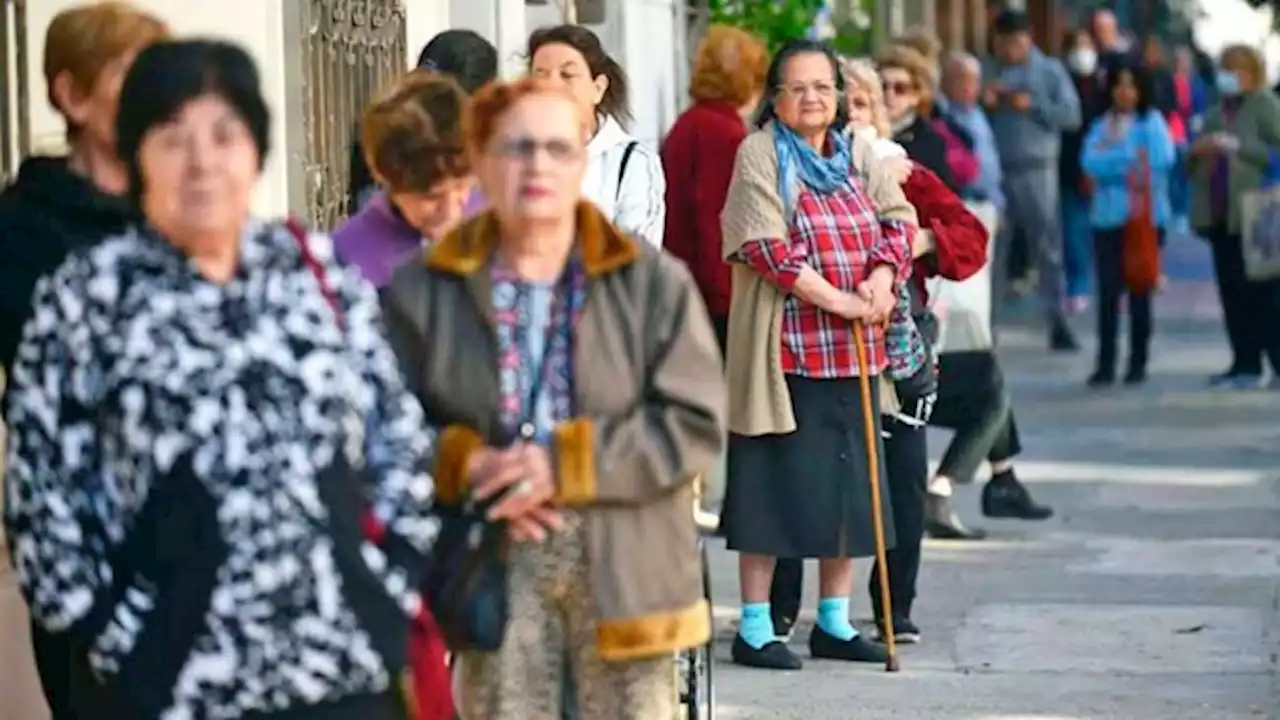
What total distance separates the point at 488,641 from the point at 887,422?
4.33 m

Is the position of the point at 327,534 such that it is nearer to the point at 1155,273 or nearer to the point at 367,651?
the point at 367,651

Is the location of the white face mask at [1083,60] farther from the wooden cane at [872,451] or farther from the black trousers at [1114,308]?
the wooden cane at [872,451]

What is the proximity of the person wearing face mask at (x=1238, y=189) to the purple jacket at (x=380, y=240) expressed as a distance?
11269mm

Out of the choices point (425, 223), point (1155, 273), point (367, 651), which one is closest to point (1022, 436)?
point (1155, 273)

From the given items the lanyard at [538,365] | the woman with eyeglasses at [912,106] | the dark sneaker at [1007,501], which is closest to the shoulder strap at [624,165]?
the woman with eyeglasses at [912,106]

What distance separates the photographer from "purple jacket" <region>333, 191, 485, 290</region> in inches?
245

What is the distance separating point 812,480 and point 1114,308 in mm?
8716

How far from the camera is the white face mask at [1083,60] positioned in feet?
77.4

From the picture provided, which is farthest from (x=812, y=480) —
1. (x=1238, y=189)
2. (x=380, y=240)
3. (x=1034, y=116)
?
(x=1034, y=116)

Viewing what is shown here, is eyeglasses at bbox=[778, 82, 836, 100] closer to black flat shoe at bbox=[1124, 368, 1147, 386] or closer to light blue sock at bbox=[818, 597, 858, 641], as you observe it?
light blue sock at bbox=[818, 597, 858, 641]

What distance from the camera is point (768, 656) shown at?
365 inches

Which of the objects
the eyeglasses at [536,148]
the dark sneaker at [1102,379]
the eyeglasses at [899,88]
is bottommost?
the dark sneaker at [1102,379]

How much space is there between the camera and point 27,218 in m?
5.55

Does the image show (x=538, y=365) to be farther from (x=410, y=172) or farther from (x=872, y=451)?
(x=872, y=451)
